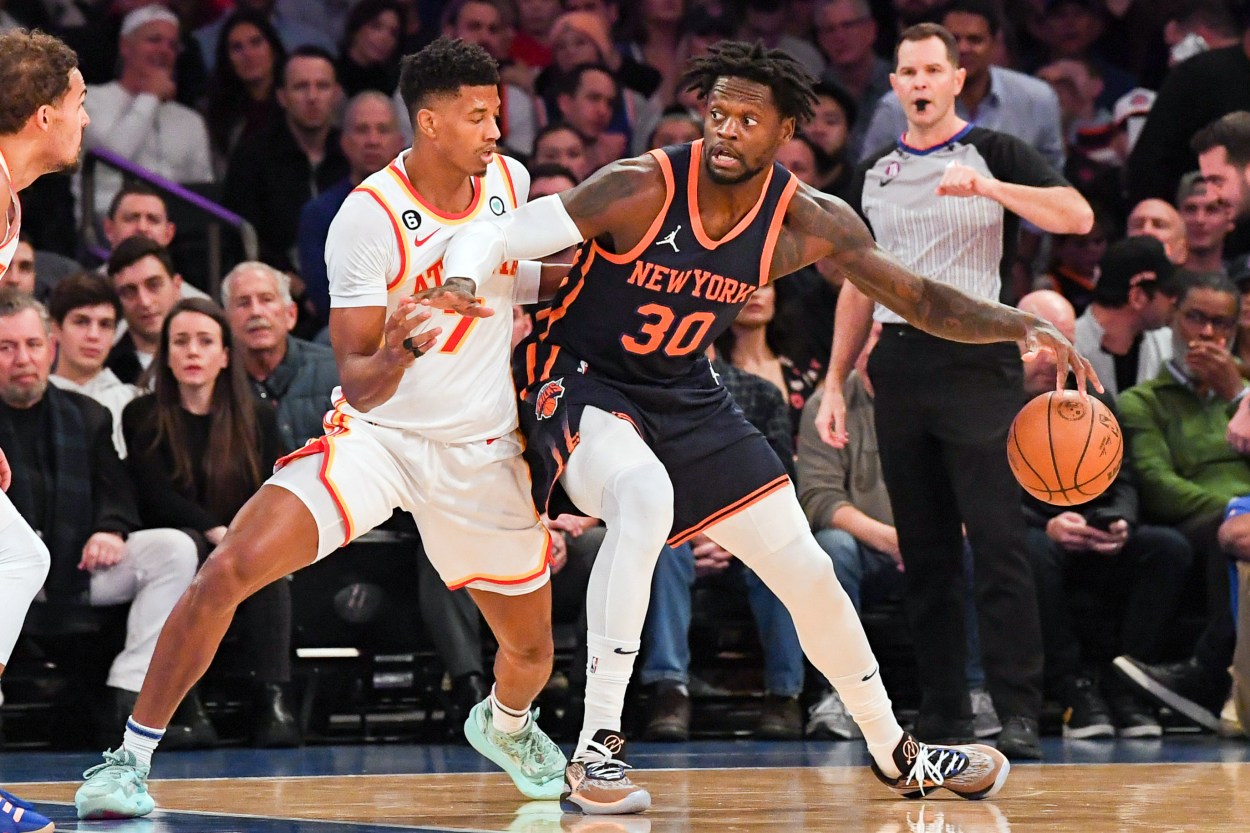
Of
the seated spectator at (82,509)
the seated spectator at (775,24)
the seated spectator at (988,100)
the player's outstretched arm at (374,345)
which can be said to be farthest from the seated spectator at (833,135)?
the player's outstretched arm at (374,345)

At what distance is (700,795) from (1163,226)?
4485 mm

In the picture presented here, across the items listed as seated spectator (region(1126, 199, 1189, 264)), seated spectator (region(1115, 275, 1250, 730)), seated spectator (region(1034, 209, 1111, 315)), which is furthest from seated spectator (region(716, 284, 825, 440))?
seated spectator (region(1034, 209, 1111, 315))

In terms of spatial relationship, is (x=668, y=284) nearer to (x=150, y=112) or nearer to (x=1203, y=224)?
(x=1203, y=224)

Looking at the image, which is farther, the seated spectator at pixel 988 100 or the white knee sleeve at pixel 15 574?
the seated spectator at pixel 988 100

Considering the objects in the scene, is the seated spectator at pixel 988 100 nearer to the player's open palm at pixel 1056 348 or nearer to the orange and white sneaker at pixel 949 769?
the player's open palm at pixel 1056 348

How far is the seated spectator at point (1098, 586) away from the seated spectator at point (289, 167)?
143 inches

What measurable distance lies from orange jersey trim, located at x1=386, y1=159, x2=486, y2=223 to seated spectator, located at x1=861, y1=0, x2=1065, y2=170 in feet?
14.5

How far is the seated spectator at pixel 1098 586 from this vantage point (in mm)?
7234

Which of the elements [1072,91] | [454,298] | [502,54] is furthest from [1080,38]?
[454,298]

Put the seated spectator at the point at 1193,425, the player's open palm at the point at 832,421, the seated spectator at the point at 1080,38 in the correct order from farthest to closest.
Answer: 1. the seated spectator at the point at 1080,38
2. the seated spectator at the point at 1193,425
3. the player's open palm at the point at 832,421

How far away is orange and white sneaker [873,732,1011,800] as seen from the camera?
4887 millimetres

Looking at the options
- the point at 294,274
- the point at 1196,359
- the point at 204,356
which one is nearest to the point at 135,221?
the point at 294,274

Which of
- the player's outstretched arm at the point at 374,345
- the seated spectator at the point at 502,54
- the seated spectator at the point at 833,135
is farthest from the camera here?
the seated spectator at the point at 502,54

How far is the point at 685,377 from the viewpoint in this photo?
4941 mm
